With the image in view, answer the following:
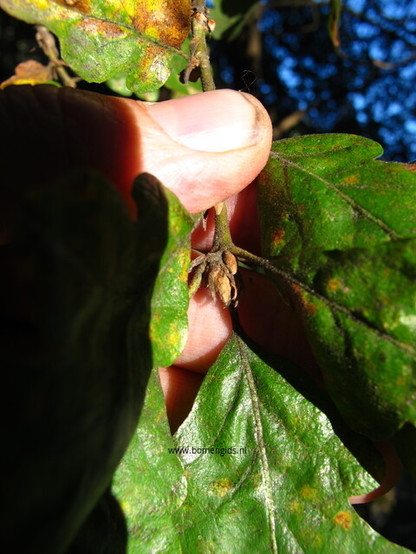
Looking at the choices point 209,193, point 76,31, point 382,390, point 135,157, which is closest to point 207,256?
point 209,193

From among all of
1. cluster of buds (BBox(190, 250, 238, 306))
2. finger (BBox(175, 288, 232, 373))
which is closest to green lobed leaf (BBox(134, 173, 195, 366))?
cluster of buds (BBox(190, 250, 238, 306))

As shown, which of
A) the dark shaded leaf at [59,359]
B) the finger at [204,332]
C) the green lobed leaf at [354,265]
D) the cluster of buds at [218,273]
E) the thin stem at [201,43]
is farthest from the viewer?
the finger at [204,332]

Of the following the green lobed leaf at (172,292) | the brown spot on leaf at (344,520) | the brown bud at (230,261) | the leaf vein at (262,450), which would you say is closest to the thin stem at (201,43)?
the brown bud at (230,261)

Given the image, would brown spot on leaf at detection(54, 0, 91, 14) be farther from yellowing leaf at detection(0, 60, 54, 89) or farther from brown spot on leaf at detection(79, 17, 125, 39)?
yellowing leaf at detection(0, 60, 54, 89)

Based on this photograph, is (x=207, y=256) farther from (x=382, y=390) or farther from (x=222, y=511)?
(x=222, y=511)

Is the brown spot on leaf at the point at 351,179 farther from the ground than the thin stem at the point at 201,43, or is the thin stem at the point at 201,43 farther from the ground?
the thin stem at the point at 201,43

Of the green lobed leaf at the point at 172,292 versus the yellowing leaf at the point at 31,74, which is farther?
the yellowing leaf at the point at 31,74

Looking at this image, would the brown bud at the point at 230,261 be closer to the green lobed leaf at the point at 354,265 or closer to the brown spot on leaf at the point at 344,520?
the green lobed leaf at the point at 354,265
